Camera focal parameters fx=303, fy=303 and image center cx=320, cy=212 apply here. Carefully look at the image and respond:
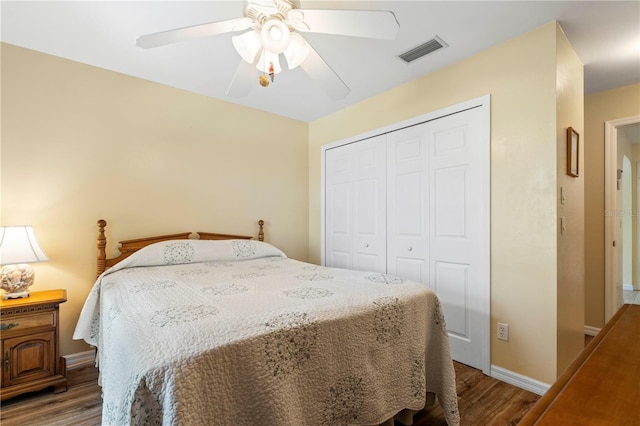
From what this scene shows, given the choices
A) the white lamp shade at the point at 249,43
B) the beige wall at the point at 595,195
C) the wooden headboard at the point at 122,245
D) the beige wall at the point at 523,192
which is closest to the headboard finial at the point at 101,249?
the wooden headboard at the point at 122,245

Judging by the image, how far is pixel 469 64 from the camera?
2.38m

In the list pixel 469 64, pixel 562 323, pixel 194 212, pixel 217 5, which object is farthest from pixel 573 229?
pixel 194 212

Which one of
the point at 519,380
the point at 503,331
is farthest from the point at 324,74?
the point at 519,380

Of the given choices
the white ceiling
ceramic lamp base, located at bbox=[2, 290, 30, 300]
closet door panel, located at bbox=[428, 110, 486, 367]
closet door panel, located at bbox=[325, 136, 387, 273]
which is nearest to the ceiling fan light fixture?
the white ceiling

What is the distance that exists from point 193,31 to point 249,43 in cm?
27

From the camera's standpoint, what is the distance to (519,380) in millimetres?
2049

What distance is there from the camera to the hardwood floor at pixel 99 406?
1.70 metres

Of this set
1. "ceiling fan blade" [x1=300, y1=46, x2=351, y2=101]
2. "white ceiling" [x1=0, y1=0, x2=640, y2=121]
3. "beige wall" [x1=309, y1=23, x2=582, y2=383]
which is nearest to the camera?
"ceiling fan blade" [x1=300, y1=46, x2=351, y2=101]

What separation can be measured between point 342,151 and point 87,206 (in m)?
2.49

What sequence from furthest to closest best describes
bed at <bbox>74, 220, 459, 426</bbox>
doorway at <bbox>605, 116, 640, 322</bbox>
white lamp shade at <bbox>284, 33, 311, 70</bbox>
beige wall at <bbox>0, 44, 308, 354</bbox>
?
doorway at <bbox>605, 116, 640, 322</bbox>
beige wall at <bbox>0, 44, 308, 354</bbox>
white lamp shade at <bbox>284, 33, 311, 70</bbox>
bed at <bbox>74, 220, 459, 426</bbox>

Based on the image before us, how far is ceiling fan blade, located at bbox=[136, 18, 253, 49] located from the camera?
146 cm

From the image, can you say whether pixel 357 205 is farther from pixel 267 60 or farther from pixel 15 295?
pixel 15 295

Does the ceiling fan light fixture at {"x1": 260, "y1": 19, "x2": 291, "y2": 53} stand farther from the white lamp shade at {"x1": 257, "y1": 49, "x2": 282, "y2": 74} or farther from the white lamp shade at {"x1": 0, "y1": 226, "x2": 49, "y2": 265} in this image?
the white lamp shade at {"x1": 0, "y1": 226, "x2": 49, "y2": 265}

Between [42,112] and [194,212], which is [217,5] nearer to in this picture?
[42,112]
